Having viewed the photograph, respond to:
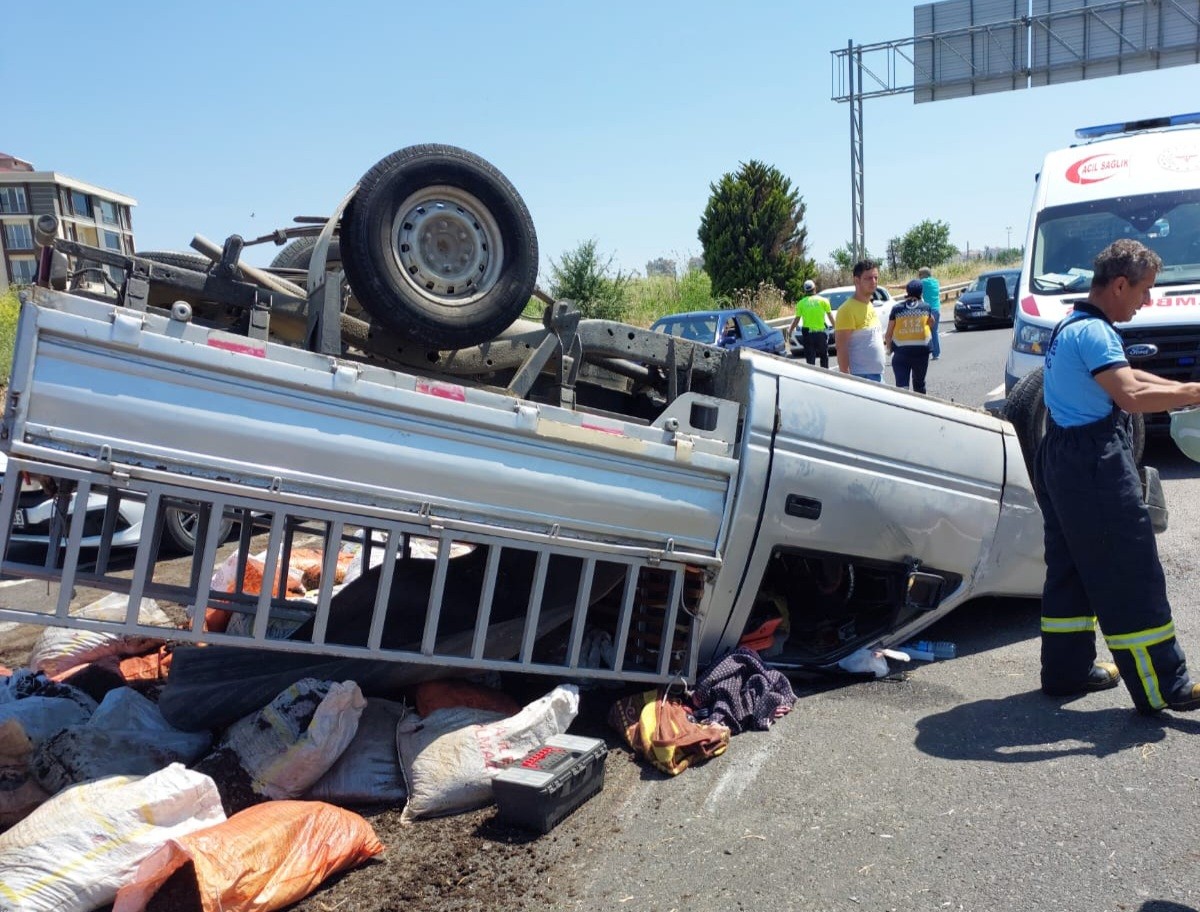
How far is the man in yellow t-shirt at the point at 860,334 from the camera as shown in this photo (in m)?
8.68

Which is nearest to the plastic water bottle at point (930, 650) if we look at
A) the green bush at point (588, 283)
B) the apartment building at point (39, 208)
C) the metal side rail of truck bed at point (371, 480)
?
the metal side rail of truck bed at point (371, 480)

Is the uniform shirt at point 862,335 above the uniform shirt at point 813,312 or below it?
below

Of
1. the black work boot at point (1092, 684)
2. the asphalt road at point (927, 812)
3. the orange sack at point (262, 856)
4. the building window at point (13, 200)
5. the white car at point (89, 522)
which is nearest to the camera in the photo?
the orange sack at point (262, 856)

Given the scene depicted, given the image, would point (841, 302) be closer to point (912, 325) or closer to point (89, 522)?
point (912, 325)

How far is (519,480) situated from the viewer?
389cm

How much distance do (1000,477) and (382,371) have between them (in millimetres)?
2893

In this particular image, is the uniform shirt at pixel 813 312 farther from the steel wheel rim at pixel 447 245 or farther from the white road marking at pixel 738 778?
the white road marking at pixel 738 778

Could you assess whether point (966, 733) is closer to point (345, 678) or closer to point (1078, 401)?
point (1078, 401)

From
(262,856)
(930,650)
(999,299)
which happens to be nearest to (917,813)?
(930,650)

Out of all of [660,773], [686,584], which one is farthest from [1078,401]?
[660,773]

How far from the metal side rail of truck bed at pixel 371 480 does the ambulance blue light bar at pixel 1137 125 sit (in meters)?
7.31

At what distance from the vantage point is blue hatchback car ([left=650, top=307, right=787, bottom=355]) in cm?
1644

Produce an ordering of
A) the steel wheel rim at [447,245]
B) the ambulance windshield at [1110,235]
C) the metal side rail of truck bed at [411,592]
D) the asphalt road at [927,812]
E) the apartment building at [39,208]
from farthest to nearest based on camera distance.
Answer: the apartment building at [39,208] < the ambulance windshield at [1110,235] < the steel wheel rim at [447,245] < the metal side rail of truck bed at [411,592] < the asphalt road at [927,812]

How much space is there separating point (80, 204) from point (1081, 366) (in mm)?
109945
